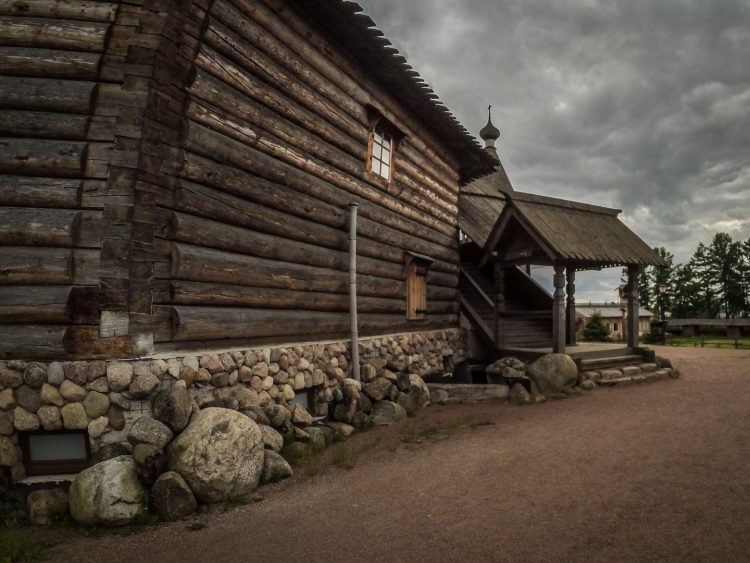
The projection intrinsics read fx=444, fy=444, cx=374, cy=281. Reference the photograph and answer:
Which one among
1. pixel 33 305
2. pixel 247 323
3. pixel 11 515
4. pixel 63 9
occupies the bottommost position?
pixel 11 515

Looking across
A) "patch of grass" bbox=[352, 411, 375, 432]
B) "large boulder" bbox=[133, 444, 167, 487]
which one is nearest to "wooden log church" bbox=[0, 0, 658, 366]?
"large boulder" bbox=[133, 444, 167, 487]

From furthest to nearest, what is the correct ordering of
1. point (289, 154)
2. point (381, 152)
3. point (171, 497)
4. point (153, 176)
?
point (381, 152) < point (289, 154) < point (153, 176) < point (171, 497)

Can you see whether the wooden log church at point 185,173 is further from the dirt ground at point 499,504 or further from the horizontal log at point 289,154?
the dirt ground at point 499,504

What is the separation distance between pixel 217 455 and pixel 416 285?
688 cm

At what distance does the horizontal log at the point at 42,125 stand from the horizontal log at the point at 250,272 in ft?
5.03

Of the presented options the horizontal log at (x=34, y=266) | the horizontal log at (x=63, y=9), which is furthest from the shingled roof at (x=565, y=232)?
the horizontal log at (x=34, y=266)

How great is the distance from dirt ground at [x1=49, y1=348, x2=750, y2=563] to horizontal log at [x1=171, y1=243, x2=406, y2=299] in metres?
2.45

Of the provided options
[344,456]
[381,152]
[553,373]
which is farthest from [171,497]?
A: [553,373]

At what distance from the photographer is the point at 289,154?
666cm

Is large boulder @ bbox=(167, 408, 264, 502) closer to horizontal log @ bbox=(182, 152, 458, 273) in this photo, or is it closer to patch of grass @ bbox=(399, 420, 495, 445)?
patch of grass @ bbox=(399, 420, 495, 445)

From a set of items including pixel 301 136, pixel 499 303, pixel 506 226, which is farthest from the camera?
pixel 499 303

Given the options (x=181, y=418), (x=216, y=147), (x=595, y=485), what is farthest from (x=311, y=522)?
(x=216, y=147)

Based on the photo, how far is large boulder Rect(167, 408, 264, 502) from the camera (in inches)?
165

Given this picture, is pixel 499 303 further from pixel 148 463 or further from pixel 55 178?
pixel 55 178
